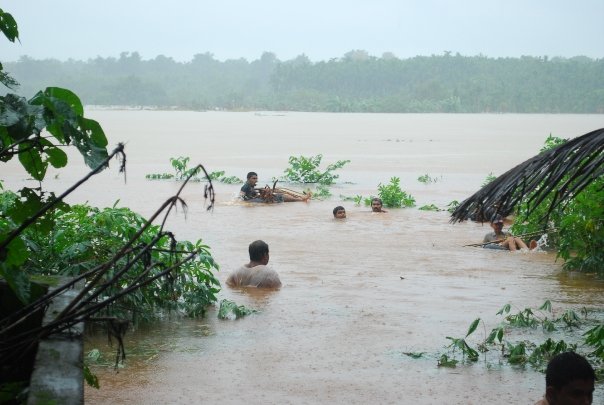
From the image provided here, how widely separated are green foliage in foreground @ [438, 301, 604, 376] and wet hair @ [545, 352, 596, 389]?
1.61 meters

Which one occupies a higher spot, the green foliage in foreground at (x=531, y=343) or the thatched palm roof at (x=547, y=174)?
the thatched palm roof at (x=547, y=174)

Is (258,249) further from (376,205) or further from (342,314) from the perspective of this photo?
(376,205)

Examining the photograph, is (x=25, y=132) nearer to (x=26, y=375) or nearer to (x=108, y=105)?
(x=26, y=375)

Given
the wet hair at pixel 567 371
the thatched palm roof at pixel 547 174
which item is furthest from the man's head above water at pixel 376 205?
the wet hair at pixel 567 371

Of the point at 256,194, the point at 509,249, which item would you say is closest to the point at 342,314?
the point at 509,249

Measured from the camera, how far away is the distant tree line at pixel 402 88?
10162 centimetres

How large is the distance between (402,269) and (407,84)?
348ft

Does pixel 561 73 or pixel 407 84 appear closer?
pixel 561 73

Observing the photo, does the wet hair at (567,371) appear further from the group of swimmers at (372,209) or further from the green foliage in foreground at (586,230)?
the group of swimmers at (372,209)

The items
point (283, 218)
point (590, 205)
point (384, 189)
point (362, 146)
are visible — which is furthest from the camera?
point (362, 146)

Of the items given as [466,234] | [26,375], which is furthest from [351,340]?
[466,234]

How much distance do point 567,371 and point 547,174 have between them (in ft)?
4.98

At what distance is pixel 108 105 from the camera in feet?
398

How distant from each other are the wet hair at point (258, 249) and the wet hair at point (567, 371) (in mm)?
5544
